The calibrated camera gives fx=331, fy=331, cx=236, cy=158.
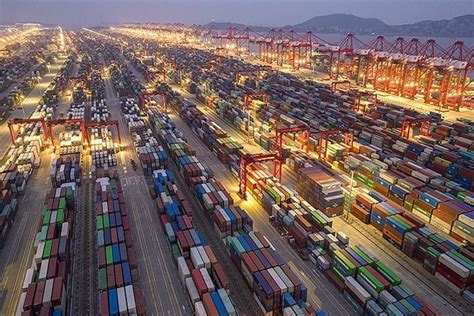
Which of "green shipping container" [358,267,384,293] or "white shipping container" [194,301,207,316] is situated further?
"green shipping container" [358,267,384,293]

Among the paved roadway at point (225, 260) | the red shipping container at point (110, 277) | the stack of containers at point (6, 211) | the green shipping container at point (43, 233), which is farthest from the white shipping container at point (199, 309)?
the stack of containers at point (6, 211)

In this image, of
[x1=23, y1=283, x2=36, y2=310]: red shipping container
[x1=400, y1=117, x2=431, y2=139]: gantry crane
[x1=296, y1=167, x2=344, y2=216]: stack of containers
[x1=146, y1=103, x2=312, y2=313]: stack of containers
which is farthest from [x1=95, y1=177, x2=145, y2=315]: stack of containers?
[x1=400, y1=117, x2=431, y2=139]: gantry crane

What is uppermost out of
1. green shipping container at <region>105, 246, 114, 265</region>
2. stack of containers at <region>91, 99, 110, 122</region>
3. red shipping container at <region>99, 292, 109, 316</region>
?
stack of containers at <region>91, 99, 110, 122</region>

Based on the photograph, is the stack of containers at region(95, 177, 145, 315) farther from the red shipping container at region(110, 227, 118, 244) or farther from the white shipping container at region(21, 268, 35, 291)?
the white shipping container at region(21, 268, 35, 291)

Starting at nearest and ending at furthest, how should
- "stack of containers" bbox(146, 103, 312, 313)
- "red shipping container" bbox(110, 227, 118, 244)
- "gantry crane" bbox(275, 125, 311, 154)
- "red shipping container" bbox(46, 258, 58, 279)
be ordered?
"stack of containers" bbox(146, 103, 312, 313) → "red shipping container" bbox(46, 258, 58, 279) → "red shipping container" bbox(110, 227, 118, 244) → "gantry crane" bbox(275, 125, 311, 154)

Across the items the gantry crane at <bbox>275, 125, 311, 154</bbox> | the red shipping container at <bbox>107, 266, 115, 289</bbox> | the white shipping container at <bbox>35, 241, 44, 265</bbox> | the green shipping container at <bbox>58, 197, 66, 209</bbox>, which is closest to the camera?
the red shipping container at <bbox>107, 266, 115, 289</bbox>

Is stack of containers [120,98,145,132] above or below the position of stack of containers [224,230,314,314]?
above
